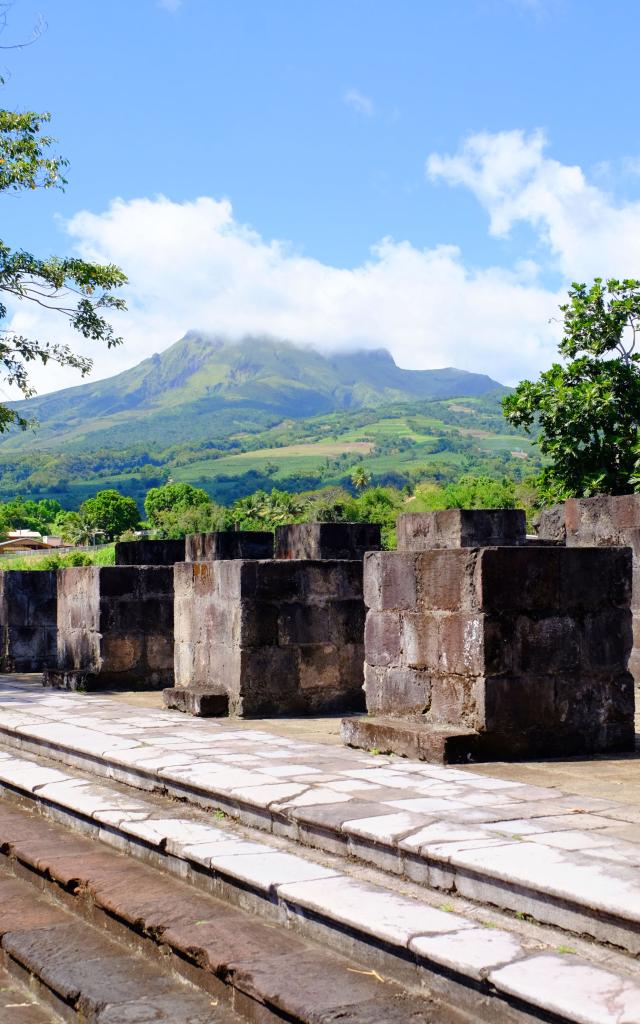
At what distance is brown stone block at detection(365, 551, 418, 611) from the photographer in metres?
7.33

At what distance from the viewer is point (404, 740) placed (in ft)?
22.2

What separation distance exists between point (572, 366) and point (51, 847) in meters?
14.2

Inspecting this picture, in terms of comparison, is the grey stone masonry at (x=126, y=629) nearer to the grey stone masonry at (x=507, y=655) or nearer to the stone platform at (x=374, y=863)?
the stone platform at (x=374, y=863)

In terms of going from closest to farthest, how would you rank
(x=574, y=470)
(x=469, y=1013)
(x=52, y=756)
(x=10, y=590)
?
(x=469, y=1013)
(x=52, y=756)
(x=10, y=590)
(x=574, y=470)

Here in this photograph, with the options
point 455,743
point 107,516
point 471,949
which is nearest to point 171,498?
point 107,516

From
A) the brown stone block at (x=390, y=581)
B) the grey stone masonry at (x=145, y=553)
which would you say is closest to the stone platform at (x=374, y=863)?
the brown stone block at (x=390, y=581)

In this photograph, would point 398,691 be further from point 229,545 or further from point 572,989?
point 572,989

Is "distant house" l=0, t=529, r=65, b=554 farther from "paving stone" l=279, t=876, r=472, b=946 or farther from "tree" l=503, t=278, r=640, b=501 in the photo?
"paving stone" l=279, t=876, r=472, b=946

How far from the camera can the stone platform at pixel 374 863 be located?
3316 mm

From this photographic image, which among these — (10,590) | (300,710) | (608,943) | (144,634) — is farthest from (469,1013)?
(10,590)

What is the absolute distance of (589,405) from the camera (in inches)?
675

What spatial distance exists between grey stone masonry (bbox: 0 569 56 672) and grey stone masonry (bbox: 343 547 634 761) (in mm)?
8646

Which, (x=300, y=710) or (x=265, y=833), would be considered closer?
(x=265, y=833)

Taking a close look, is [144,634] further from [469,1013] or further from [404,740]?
[469,1013]
